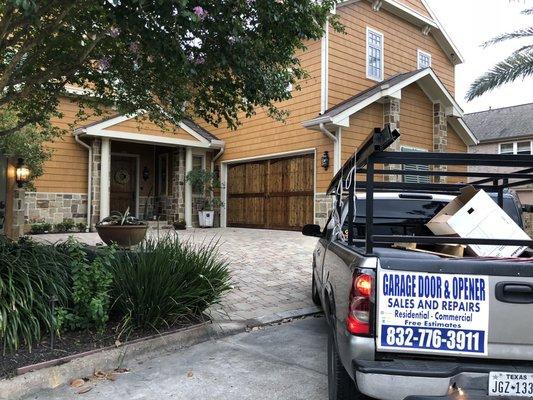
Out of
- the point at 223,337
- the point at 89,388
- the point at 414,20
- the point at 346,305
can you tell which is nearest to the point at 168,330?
the point at 223,337

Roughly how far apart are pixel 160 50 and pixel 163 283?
7.49 feet

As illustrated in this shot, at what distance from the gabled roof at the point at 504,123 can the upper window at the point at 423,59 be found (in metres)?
8.10

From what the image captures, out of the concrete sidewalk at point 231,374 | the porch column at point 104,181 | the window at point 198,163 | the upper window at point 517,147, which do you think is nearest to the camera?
the concrete sidewalk at point 231,374

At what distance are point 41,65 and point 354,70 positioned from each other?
390 inches

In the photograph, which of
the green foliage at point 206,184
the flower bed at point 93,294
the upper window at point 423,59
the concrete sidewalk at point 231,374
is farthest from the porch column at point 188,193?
the concrete sidewalk at point 231,374

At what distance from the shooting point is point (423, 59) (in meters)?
16.8

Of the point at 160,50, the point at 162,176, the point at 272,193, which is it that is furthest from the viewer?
the point at 162,176

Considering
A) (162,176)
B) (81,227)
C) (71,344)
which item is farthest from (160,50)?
(162,176)

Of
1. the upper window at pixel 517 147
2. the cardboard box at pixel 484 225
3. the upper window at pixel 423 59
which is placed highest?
the upper window at pixel 423 59

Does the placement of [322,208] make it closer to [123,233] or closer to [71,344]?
[123,233]

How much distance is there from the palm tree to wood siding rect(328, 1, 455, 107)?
325 centimetres

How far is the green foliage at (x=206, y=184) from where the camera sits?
15738 mm

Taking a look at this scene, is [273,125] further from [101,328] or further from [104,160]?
[101,328]

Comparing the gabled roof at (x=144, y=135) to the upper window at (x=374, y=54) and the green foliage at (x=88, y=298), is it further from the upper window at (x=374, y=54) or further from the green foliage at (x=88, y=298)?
the green foliage at (x=88, y=298)
